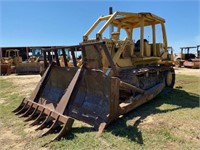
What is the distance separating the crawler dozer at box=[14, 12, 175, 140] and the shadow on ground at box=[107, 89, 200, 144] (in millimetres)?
185

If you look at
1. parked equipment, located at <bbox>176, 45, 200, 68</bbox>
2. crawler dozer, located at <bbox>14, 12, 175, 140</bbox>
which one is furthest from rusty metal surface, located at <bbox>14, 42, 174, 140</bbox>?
parked equipment, located at <bbox>176, 45, 200, 68</bbox>

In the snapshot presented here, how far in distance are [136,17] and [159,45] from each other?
1.47 meters

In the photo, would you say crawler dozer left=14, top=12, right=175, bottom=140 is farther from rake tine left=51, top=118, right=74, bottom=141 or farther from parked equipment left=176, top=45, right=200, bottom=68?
parked equipment left=176, top=45, right=200, bottom=68

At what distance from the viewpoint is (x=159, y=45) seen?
846 centimetres

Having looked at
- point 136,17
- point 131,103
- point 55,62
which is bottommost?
point 131,103

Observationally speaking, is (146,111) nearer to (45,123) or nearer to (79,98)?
(79,98)

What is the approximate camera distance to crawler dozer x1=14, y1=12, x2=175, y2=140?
4.62m

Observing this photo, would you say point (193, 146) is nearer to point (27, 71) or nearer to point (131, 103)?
point (131, 103)

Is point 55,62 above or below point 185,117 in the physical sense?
above

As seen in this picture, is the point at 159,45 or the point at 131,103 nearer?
the point at 131,103

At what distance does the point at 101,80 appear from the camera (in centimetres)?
489

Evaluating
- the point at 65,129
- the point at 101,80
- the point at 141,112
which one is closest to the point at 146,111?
the point at 141,112

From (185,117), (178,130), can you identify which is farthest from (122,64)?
(178,130)

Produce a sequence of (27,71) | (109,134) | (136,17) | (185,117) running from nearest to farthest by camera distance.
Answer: (109,134), (185,117), (136,17), (27,71)
